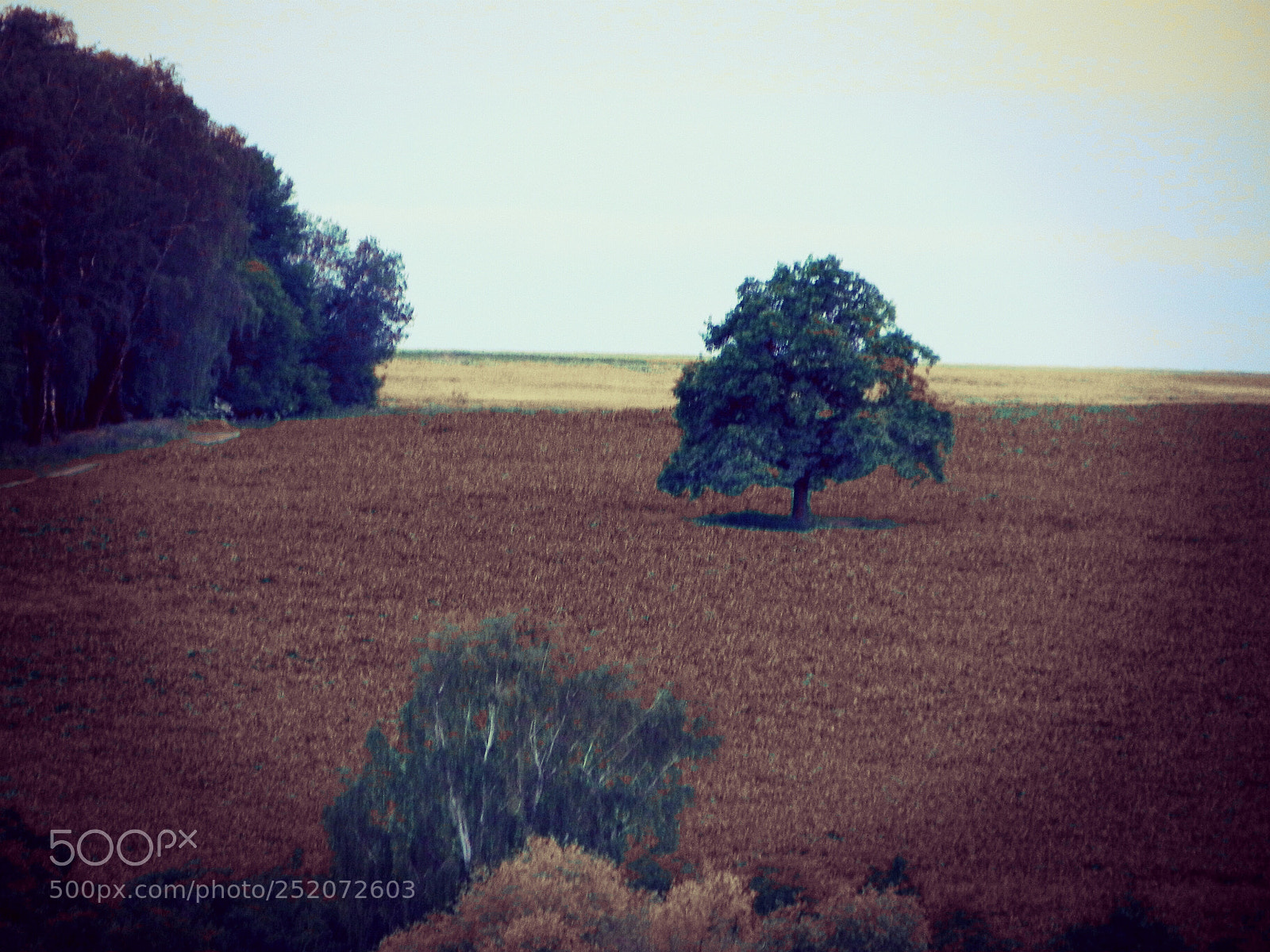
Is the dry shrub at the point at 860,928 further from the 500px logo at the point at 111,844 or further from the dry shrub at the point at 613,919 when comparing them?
the 500px logo at the point at 111,844

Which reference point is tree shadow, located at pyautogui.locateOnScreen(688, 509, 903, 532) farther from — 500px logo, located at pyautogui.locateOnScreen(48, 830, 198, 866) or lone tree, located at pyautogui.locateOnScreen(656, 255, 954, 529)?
500px logo, located at pyautogui.locateOnScreen(48, 830, 198, 866)

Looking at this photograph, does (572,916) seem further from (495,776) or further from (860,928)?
(860,928)

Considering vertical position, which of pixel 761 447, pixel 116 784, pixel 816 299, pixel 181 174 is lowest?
pixel 116 784

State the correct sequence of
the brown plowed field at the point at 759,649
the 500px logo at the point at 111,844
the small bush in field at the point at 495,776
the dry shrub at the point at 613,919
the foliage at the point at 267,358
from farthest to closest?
the foliage at the point at 267,358 < the brown plowed field at the point at 759,649 < the 500px logo at the point at 111,844 < the small bush in field at the point at 495,776 < the dry shrub at the point at 613,919

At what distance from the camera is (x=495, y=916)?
10.1 m

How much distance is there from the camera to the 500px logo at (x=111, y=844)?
39.3 feet

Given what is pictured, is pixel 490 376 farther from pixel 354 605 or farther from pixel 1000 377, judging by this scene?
pixel 354 605

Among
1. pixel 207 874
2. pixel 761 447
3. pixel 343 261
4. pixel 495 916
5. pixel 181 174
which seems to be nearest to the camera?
pixel 495 916

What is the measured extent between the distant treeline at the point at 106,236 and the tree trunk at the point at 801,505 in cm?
2463

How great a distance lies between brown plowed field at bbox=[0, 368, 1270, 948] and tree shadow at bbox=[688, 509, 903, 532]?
0.85 meters

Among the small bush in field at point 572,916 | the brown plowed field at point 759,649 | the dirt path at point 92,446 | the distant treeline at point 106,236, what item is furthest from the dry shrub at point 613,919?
the distant treeline at point 106,236

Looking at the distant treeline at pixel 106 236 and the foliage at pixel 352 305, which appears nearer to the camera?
the distant treeline at pixel 106 236

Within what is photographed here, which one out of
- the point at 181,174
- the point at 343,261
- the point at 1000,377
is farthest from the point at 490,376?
the point at 181,174

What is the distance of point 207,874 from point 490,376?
324 ft
